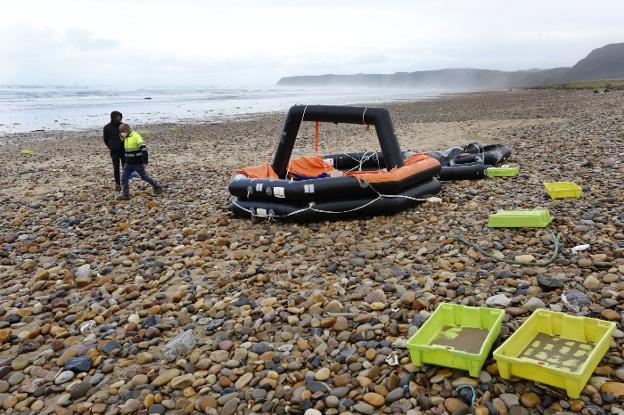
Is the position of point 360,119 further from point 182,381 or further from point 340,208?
point 182,381

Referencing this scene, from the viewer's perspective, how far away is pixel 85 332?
5.34m

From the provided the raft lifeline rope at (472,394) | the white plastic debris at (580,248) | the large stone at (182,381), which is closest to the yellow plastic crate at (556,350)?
the raft lifeline rope at (472,394)

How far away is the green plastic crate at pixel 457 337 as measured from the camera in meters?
3.82

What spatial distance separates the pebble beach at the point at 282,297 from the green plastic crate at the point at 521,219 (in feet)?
0.43

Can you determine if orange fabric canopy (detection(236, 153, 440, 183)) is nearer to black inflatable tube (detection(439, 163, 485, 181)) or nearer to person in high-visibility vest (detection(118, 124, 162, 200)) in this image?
black inflatable tube (detection(439, 163, 485, 181))

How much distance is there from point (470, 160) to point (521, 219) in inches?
202

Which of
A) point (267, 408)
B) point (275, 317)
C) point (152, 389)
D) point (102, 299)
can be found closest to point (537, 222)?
point (275, 317)

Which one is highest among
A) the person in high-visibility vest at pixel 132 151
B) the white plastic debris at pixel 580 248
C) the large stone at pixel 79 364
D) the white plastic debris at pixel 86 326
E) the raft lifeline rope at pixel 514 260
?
the person in high-visibility vest at pixel 132 151

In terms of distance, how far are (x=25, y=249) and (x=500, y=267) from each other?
739 centimetres

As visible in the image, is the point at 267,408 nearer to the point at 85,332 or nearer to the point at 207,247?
the point at 85,332

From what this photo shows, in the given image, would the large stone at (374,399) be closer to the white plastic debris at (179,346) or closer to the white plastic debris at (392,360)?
the white plastic debris at (392,360)

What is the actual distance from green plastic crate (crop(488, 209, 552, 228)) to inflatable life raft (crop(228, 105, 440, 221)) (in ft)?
5.84

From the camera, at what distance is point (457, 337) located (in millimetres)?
4375

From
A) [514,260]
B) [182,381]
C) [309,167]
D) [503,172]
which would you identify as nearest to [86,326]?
[182,381]
